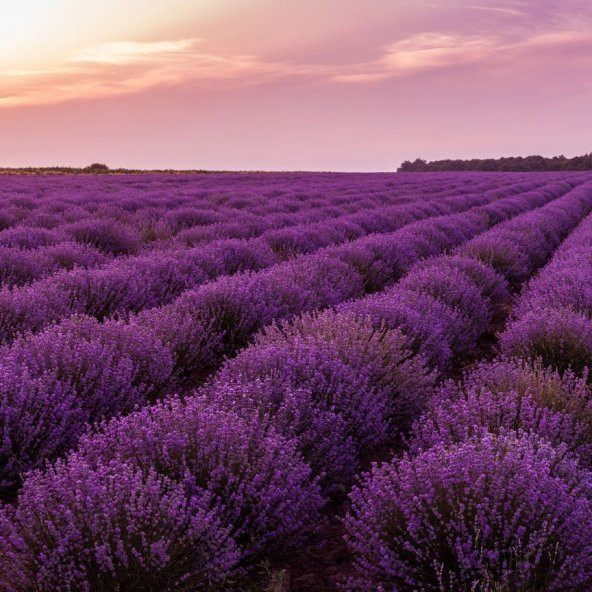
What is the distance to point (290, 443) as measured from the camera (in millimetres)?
2381

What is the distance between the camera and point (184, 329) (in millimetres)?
4195

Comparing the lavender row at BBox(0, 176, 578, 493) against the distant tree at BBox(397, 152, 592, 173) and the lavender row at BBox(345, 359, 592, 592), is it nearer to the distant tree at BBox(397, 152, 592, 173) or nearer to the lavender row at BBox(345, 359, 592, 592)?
the lavender row at BBox(345, 359, 592, 592)

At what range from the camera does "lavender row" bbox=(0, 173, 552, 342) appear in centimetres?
443

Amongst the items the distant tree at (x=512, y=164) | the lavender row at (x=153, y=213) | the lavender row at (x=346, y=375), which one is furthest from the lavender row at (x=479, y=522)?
the distant tree at (x=512, y=164)

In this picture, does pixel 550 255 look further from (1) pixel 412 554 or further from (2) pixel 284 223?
(1) pixel 412 554

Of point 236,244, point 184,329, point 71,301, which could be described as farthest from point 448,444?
point 236,244

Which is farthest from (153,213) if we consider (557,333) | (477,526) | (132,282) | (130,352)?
(477,526)

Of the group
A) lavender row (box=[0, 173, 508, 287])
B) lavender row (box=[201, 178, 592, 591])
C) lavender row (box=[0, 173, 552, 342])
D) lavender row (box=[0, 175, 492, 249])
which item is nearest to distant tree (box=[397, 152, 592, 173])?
lavender row (box=[0, 175, 492, 249])

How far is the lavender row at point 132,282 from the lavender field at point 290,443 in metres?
0.02

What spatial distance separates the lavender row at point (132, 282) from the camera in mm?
4434

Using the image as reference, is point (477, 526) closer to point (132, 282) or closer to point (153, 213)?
point (132, 282)

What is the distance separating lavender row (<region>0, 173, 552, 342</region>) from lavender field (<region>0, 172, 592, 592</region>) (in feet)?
0.08

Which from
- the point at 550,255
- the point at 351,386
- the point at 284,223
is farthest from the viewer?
the point at 284,223

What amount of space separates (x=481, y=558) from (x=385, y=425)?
4.02 feet
